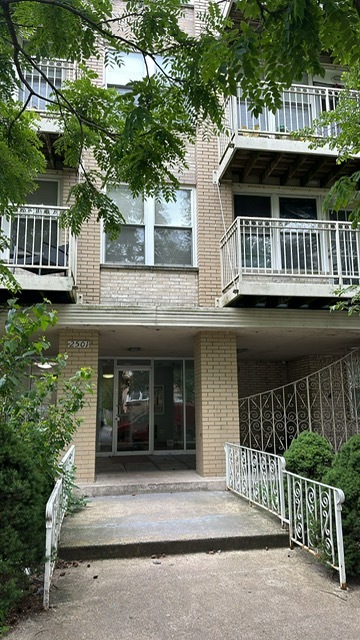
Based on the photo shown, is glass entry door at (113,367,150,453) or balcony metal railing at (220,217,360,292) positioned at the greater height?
balcony metal railing at (220,217,360,292)

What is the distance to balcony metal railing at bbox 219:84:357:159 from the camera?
28.9 feet

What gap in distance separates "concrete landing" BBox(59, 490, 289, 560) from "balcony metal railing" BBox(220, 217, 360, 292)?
3.59 meters

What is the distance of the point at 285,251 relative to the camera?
8.55 m

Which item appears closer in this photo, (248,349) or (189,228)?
(189,228)

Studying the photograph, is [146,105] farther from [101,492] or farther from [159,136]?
[101,492]

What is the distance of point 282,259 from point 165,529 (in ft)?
18.3

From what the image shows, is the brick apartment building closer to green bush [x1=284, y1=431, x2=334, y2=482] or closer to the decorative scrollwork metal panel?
green bush [x1=284, y1=431, x2=334, y2=482]

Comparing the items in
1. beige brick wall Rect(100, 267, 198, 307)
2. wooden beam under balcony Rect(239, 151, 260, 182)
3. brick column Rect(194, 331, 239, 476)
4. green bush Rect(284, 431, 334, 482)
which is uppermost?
wooden beam under balcony Rect(239, 151, 260, 182)

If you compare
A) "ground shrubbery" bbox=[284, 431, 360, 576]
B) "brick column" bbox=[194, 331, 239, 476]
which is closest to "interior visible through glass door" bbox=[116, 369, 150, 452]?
"brick column" bbox=[194, 331, 239, 476]

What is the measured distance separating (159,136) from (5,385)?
8.80 feet

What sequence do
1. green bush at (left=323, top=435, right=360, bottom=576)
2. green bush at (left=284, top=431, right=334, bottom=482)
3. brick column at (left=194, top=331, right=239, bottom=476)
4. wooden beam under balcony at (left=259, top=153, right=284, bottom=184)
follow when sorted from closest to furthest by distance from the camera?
1. green bush at (left=323, top=435, right=360, bottom=576)
2. green bush at (left=284, top=431, right=334, bottom=482)
3. brick column at (left=194, top=331, right=239, bottom=476)
4. wooden beam under balcony at (left=259, top=153, right=284, bottom=184)

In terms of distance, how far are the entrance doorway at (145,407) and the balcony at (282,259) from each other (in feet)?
15.7

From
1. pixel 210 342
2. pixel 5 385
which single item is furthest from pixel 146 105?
pixel 210 342

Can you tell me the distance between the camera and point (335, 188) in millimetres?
4469
